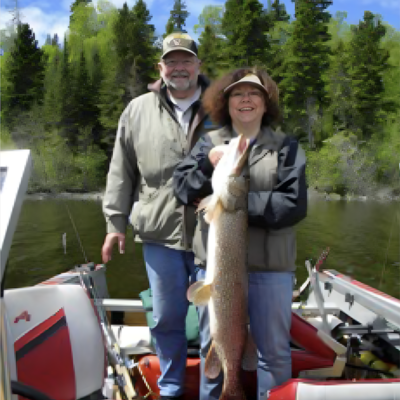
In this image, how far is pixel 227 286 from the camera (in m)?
1.81

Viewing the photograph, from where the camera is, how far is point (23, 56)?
38406mm

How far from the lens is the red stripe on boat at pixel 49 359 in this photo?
1672mm

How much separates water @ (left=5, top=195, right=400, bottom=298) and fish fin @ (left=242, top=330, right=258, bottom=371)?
8.61 metres

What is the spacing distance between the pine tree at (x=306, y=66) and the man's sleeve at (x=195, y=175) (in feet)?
90.3

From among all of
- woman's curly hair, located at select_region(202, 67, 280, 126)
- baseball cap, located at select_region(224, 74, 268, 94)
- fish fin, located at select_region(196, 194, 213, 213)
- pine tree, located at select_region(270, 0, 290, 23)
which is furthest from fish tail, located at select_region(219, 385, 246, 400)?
pine tree, located at select_region(270, 0, 290, 23)

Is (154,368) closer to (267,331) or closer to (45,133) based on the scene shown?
(267,331)

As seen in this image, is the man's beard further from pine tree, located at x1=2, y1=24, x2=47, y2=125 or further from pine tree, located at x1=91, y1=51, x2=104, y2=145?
pine tree, located at x1=2, y1=24, x2=47, y2=125

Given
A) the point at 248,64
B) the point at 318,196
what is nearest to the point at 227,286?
the point at 318,196

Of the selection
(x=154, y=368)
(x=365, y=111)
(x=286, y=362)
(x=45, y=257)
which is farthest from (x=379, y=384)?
(x=365, y=111)

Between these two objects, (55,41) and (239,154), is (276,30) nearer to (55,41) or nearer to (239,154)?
(55,41)

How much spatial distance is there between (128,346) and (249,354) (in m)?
1.01

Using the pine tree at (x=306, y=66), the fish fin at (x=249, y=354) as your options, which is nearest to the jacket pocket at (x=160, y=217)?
the fish fin at (x=249, y=354)

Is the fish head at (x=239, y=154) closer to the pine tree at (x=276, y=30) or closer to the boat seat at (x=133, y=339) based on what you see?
the boat seat at (x=133, y=339)

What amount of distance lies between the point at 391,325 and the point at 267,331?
131cm
